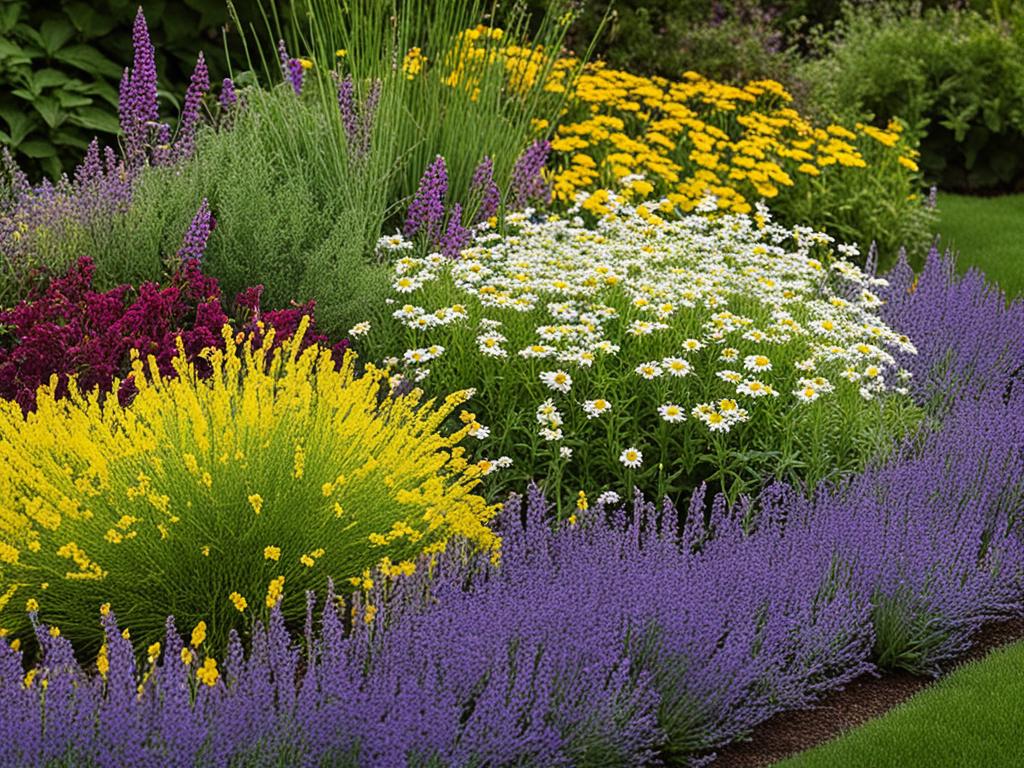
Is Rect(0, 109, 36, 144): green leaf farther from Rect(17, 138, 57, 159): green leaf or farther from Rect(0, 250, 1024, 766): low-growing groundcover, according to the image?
Rect(0, 250, 1024, 766): low-growing groundcover

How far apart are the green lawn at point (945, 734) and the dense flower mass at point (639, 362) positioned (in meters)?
1.07

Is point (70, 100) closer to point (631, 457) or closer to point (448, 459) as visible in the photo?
point (448, 459)

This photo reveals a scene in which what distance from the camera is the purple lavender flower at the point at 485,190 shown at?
631 centimetres

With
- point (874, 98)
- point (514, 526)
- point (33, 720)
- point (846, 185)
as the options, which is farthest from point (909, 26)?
point (33, 720)

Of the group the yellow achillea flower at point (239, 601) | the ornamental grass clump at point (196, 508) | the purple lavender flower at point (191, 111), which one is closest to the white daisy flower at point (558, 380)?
the ornamental grass clump at point (196, 508)

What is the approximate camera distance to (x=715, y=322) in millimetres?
5051

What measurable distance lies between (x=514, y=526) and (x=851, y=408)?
1.66m

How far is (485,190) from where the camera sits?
645cm

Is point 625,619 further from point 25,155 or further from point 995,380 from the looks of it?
point 25,155

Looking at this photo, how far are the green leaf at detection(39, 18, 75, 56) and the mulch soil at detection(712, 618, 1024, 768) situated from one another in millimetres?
5309

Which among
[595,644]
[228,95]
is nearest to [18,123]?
[228,95]

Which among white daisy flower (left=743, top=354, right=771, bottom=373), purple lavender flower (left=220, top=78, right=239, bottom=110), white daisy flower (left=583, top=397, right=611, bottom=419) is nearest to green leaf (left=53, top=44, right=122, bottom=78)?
purple lavender flower (left=220, top=78, right=239, bottom=110)

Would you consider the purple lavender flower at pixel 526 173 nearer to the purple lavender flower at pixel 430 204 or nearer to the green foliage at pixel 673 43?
the purple lavender flower at pixel 430 204

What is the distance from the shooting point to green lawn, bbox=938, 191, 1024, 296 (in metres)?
8.70
